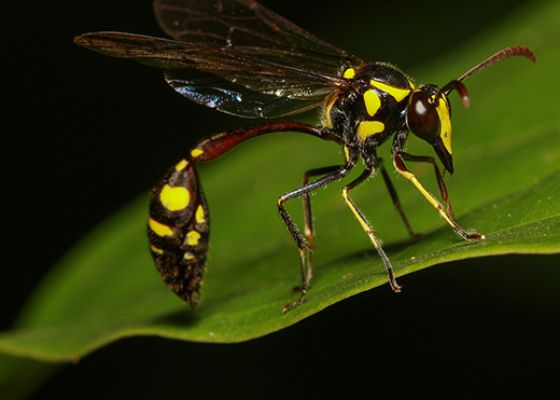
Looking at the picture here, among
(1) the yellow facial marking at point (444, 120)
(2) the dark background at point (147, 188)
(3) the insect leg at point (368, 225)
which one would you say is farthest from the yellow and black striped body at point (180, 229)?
(2) the dark background at point (147, 188)

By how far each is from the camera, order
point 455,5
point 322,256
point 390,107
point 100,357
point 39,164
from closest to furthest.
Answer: point 390,107
point 322,256
point 100,357
point 39,164
point 455,5

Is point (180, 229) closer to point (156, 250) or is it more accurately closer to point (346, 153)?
point (156, 250)

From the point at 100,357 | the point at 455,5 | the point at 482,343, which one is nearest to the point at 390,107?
the point at 482,343

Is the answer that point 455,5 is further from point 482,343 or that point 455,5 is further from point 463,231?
point 463,231

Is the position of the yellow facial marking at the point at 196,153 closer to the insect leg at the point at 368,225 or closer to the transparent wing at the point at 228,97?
the transparent wing at the point at 228,97

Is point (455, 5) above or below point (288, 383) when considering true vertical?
above

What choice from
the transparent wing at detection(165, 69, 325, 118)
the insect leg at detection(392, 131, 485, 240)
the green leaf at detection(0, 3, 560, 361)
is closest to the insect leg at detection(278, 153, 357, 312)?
the green leaf at detection(0, 3, 560, 361)
